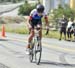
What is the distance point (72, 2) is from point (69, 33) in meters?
29.5

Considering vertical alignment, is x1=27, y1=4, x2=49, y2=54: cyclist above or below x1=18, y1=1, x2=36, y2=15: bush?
above

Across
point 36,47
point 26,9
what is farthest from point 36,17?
point 26,9

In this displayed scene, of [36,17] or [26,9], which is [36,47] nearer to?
[36,17]

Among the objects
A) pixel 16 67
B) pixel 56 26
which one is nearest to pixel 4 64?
pixel 16 67

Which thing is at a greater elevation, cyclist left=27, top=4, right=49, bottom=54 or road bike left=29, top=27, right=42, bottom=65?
cyclist left=27, top=4, right=49, bottom=54

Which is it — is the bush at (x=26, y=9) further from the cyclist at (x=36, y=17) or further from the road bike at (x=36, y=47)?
the cyclist at (x=36, y=17)

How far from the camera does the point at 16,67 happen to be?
37.7ft

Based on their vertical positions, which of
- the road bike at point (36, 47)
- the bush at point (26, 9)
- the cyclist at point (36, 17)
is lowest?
the bush at point (26, 9)

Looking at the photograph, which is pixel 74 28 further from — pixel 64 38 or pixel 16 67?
pixel 16 67

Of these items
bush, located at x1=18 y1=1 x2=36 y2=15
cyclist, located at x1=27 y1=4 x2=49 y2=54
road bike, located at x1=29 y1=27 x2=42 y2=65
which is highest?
cyclist, located at x1=27 y1=4 x2=49 y2=54

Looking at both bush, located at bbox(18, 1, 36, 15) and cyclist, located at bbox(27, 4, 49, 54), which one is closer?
cyclist, located at bbox(27, 4, 49, 54)

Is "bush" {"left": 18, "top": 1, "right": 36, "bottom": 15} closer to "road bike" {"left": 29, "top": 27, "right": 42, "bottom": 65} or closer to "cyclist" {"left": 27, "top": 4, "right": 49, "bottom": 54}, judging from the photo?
"road bike" {"left": 29, "top": 27, "right": 42, "bottom": 65}

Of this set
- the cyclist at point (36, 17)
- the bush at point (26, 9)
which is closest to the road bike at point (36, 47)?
the cyclist at point (36, 17)

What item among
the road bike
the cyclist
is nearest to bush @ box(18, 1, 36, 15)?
the road bike
